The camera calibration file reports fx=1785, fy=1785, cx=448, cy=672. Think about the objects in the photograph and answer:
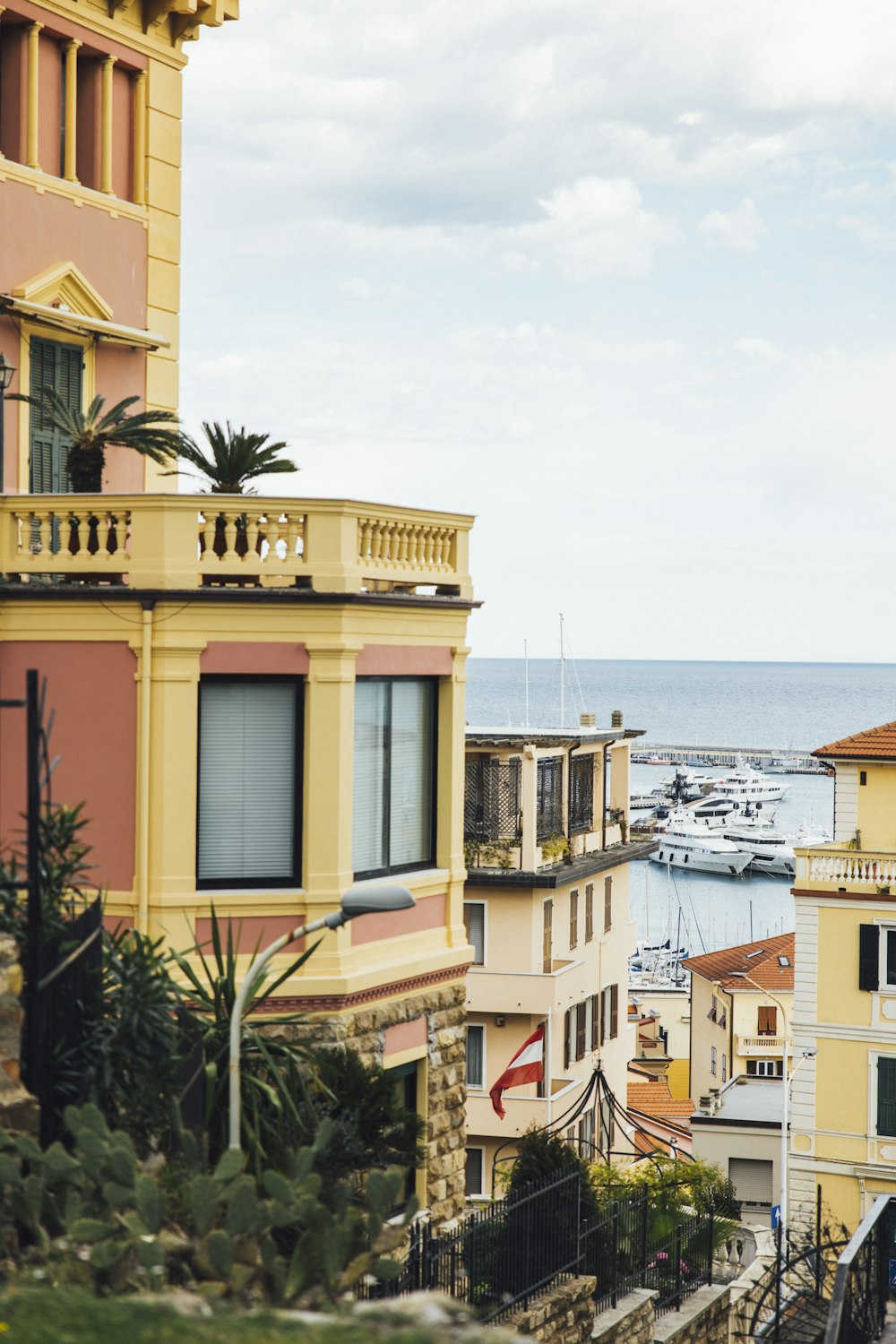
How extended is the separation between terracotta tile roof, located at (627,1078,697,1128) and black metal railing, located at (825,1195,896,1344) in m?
35.8

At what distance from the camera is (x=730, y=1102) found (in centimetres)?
5500

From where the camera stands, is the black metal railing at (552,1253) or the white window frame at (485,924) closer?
the black metal railing at (552,1253)

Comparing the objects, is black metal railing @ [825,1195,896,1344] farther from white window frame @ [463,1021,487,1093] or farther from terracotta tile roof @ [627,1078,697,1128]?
terracotta tile roof @ [627,1078,697,1128]

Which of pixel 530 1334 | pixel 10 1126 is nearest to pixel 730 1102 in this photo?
pixel 530 1334

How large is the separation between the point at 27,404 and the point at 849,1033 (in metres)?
25.0

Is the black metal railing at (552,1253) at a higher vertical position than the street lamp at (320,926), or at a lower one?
lower

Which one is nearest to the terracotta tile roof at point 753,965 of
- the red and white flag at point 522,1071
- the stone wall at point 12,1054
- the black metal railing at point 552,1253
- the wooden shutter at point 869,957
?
the wooden shutter at point 869,957

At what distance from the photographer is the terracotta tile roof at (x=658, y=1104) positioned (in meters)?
58.9

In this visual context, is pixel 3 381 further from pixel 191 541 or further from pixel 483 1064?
pixel 483 1064

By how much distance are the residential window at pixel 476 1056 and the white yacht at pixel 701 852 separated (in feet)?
421

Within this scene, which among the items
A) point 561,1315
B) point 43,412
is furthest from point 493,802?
point 561,1315

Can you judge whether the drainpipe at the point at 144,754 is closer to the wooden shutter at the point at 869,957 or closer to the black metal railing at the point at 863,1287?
the black metal railing at the point at 863,1287

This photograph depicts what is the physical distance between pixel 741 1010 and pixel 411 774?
51.2m

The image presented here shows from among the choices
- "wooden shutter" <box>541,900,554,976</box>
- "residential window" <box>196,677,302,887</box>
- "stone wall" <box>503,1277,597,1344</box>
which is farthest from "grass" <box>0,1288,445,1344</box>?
"wooden shutter" <box>541,900,554,976</box>
